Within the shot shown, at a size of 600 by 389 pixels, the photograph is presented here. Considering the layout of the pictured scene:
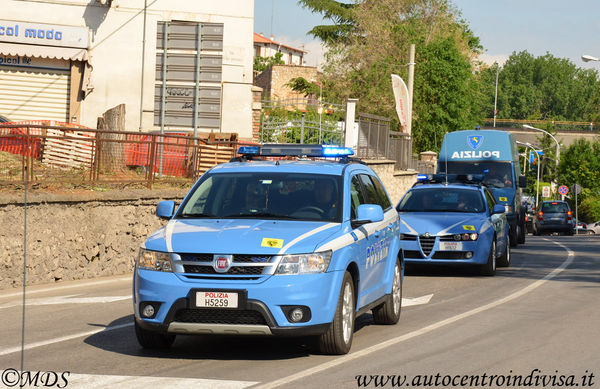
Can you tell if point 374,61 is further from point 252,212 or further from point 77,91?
point 252,212

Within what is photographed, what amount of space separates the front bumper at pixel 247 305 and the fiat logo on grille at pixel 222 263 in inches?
3.9

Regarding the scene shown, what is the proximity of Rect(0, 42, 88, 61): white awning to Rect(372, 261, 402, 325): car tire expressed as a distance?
23586 millimetres

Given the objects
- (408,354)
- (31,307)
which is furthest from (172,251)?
(31,307)

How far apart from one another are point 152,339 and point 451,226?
30.4ft

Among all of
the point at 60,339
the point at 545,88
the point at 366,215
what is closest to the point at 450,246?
the point at 366,215

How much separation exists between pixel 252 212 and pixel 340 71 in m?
54.7

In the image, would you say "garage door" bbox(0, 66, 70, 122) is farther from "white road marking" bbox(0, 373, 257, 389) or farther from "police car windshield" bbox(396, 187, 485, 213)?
"white road marking" bbox(0, 373, 257, 389)

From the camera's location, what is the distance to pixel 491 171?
2997 cm

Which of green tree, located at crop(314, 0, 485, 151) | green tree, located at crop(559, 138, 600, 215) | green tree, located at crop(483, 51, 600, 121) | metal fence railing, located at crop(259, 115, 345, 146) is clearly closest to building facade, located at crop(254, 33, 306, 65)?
green tree, located at crop(483, 51, 600, 121)

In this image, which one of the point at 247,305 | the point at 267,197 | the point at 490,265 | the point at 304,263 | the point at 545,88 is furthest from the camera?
the point at 545,88

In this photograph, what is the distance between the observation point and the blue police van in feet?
96.7

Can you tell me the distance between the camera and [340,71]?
6300cm

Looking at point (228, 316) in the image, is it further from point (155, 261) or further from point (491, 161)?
point (491, 161)

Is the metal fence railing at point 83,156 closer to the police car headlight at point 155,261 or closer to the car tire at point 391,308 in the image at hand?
the car tire at point 391,308
